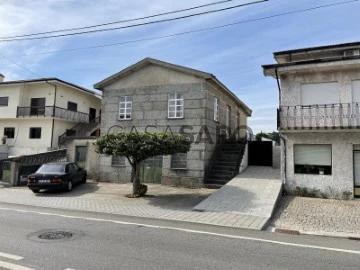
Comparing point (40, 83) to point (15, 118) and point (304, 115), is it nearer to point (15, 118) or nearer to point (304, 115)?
point (15, 118)

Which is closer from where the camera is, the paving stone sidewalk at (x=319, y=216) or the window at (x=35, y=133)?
the paving stone sidewalk at (x=319, y=216)

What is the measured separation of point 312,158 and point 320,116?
193 cm

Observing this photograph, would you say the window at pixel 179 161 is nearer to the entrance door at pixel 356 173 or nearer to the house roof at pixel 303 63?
A: the house roof at pixel 303 63

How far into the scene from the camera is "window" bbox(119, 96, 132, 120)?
18.7 metres

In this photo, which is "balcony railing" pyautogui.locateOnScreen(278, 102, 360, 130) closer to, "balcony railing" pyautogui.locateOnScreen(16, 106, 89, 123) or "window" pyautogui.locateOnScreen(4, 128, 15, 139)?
"balcony railing" pyautogui.locateOnScreen(16, 106, 89, 123)

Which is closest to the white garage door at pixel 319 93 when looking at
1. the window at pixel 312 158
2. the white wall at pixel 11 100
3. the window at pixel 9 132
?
the window at pixel 312 158

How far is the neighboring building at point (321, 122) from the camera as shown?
13086mm

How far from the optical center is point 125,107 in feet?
61.6

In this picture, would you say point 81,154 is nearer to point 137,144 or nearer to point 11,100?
point 137,144

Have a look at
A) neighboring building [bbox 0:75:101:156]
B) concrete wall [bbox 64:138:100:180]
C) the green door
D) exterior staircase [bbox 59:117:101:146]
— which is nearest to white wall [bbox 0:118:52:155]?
neighboring building [bbox 0:75:101:156]

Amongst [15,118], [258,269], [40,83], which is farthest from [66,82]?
[258,269]

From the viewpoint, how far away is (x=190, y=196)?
13625mm

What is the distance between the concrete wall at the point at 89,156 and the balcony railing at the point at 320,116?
11.6m

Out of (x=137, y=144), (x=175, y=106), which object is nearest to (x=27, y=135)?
(x=175, y=106)
